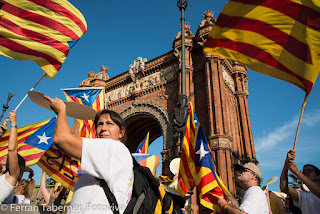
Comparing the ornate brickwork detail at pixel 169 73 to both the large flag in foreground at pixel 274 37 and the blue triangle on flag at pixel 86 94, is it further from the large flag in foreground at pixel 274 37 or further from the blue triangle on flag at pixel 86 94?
the large flag in foreground at pixel 274 37

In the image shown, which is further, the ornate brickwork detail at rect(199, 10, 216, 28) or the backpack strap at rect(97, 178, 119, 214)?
the ornate brickwork detail at rect(199, 10, 216, 28)

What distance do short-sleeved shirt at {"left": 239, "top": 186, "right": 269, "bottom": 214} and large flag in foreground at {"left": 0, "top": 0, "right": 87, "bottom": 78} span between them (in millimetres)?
3474

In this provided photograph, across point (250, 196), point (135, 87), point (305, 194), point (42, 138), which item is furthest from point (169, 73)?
point (250, 196)

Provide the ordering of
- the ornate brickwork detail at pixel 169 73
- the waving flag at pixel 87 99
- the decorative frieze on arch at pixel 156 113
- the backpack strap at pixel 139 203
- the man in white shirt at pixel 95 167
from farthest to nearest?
1. the ornate brickwork detail at pixel 169 73
2. the decorative frieze on arch at pixel 156 113
3. the waving flag at pixel 87 99
4. the backpack strap at pixel 139 203
5. the man in white shirt at pixel 95 167

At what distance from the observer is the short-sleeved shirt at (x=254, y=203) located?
2.42 m

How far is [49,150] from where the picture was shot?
17.8 feet

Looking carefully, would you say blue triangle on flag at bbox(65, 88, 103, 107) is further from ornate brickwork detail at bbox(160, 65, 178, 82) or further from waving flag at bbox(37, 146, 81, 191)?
ornate brickwork detail at bbox(160, 65, 178, 82)

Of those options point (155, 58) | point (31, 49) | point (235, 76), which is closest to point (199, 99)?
point (235, 76)

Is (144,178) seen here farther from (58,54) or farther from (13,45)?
(13,45)

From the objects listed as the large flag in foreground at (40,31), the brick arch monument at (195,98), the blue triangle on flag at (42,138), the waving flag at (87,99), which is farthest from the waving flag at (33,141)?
the brick arch monument at (195,98)

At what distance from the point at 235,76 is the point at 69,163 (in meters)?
17.2

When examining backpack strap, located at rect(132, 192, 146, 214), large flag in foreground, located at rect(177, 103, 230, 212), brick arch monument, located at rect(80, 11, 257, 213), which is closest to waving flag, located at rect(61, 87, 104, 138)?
large flag in foreground, located at rect(177, 103, 230, 212)

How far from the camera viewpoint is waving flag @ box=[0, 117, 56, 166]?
495 centimetres

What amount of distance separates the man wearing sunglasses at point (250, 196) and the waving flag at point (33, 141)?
428cm
